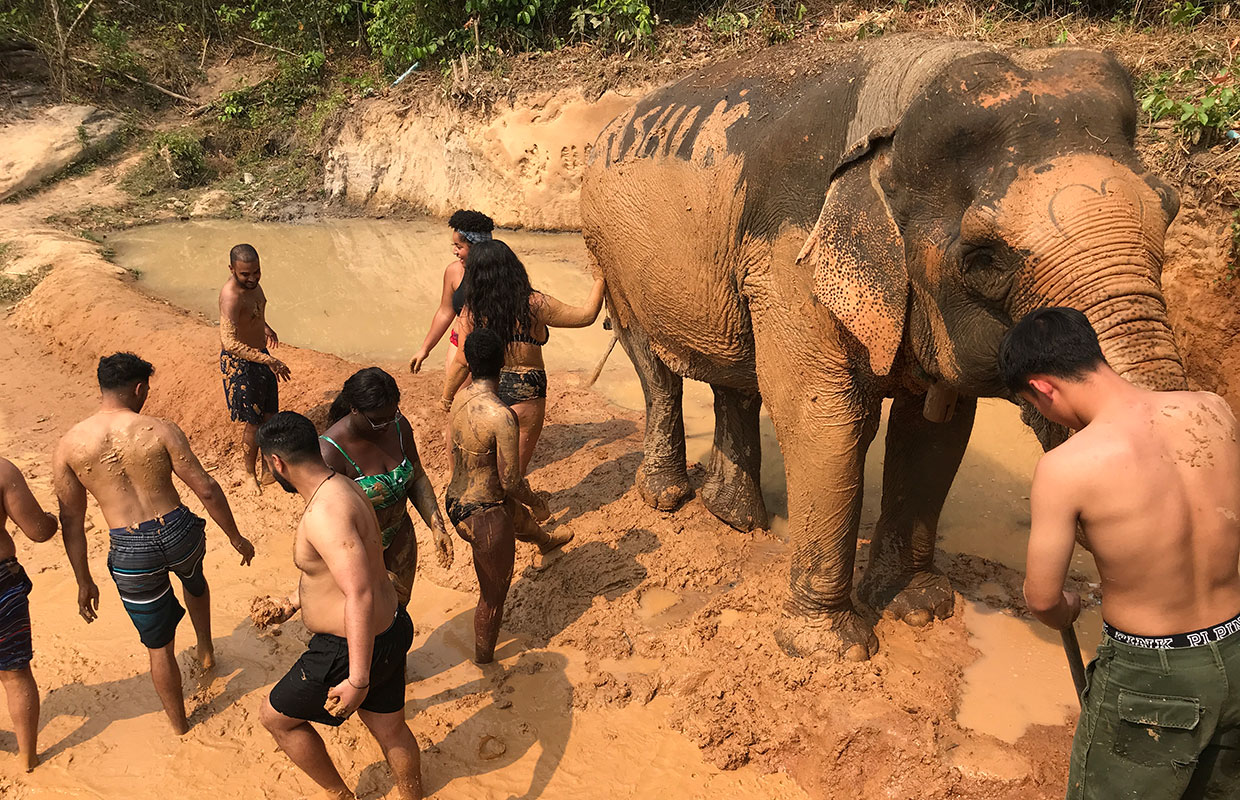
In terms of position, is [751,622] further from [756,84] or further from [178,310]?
[178,310]

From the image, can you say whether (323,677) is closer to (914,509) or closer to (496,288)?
(496,288)

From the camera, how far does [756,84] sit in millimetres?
4648

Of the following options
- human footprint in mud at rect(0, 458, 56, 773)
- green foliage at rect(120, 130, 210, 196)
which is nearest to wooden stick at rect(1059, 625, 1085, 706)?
human footprint in mud at rect(0, 458, 56, 773)

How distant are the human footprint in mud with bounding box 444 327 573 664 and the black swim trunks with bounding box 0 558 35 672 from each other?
6.49ft

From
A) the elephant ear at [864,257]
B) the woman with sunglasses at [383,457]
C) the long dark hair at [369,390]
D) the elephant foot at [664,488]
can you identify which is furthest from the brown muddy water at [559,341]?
the long dark hair at [369,390]

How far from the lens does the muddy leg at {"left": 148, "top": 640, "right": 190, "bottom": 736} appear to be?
13.8 feet

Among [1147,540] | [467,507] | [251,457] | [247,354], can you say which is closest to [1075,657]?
[1147,540]

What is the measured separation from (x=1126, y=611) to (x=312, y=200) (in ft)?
57.8

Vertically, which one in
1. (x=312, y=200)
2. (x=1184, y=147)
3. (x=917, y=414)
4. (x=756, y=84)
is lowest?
(x=312, y=200)

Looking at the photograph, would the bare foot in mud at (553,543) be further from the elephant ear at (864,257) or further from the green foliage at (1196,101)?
the green foliage at (1196,101)

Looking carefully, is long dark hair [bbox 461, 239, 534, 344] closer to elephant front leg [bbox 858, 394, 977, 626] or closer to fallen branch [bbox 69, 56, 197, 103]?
elephant front leg [bbox 858, 394, 977, 626]

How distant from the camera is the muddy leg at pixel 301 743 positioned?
3447 millimetres

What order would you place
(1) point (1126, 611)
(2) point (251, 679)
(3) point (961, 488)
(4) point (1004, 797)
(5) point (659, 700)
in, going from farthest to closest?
(3) point (961, 488), (2) point (251, 679), (5) point (659, 700), (4) point (1004, 797), (1) point (1126, 611)

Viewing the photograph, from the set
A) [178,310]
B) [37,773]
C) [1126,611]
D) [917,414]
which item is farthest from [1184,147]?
[178,310]
